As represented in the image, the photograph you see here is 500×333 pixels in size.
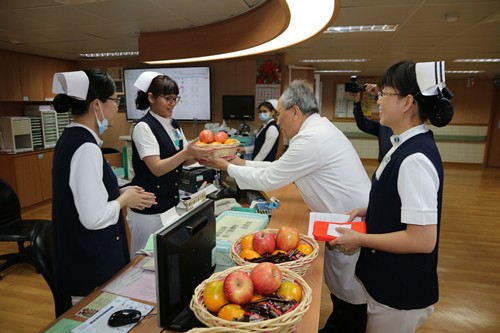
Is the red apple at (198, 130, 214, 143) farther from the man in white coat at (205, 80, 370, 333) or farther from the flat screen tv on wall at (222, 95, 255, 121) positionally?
the flat screen tv on wall at (222, 95, 255, 121)

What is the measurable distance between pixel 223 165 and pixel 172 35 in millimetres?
2599

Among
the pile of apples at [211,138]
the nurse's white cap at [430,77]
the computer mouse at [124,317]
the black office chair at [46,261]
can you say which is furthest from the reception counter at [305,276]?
the nurse's white cap at [430,77]

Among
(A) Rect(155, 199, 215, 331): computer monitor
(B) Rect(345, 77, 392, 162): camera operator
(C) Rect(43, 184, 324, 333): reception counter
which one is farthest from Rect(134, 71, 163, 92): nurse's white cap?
(B) Rect(345, 77, 392, 162): camera operator

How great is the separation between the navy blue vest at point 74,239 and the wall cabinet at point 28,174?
14.4ft

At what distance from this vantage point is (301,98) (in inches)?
80.0

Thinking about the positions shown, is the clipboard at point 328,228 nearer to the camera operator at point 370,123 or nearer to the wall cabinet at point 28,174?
the camera operator at point 370,123

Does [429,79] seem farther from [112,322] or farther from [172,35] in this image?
[172,35]

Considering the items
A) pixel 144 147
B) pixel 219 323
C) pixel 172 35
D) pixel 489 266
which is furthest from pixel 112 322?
pixel 489 266

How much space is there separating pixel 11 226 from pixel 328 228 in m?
3.46

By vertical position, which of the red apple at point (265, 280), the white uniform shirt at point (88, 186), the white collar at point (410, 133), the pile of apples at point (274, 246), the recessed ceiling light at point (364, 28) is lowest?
the pile of apples at point (274, 246)

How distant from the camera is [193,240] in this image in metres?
1.13

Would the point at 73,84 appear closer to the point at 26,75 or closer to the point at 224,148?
the point at 224,148

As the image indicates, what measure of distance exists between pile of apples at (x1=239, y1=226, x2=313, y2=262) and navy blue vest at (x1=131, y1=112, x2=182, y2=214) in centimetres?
105

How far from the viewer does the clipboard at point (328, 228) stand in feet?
4.93
